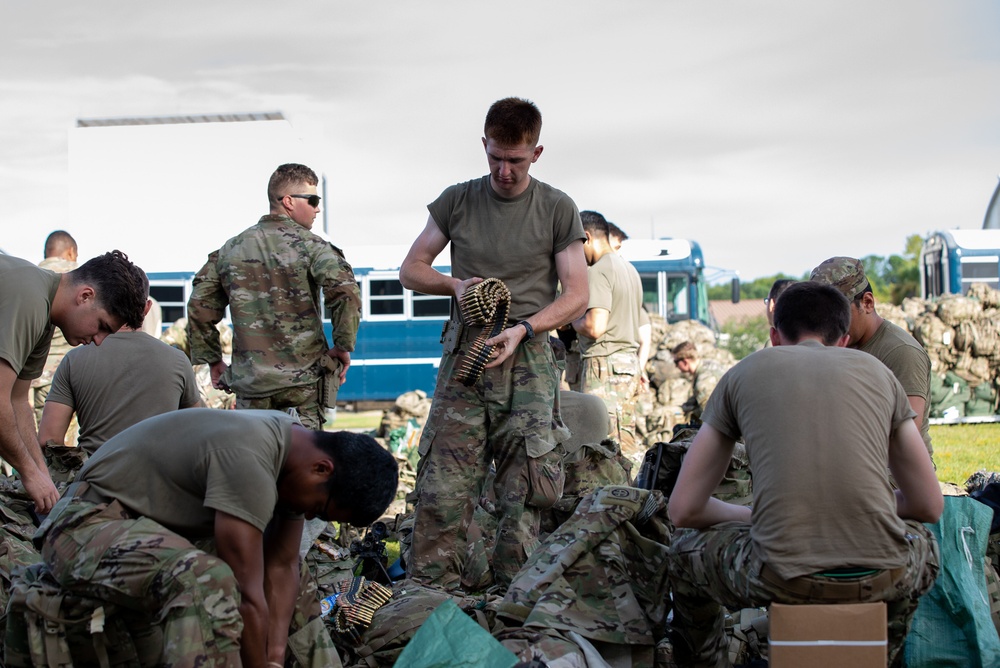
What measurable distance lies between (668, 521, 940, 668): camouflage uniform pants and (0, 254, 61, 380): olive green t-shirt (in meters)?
2.52

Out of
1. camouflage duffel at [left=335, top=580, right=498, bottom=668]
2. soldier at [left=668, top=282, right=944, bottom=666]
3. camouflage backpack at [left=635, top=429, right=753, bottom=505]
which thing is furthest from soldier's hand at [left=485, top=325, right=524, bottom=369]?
soldier at [left=668, top=282, right=944, bottom=666]

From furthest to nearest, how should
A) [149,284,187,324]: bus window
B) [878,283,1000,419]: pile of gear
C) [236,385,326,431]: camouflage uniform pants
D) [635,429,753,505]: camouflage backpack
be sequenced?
[149,284,187,324]: bus window → [878,283,1000,419]: pile of gear → [236,385,326,431]: camouflage uniform pants → [635,429,753,505]: camouflage backpack

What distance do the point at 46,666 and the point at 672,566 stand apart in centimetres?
210

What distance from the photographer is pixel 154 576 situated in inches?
119

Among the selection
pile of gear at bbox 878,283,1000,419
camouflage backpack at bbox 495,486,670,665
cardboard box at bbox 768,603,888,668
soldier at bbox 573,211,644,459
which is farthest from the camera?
pile of gear at bbox 878,283,1000,419

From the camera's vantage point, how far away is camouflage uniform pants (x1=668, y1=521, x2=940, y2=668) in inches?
121

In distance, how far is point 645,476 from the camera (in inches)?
167

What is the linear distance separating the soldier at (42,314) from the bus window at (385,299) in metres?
14.4

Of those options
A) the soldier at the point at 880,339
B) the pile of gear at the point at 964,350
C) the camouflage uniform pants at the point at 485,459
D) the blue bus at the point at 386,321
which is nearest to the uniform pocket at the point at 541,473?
the camouflage uniform pants at the point at 485,459

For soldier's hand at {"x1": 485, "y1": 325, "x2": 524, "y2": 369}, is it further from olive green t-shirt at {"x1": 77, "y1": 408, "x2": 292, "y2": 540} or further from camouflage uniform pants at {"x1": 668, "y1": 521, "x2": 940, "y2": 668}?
olive green t-shirt at {"x1": 77, "y1": 408, "x2": 292, "y2": 540}

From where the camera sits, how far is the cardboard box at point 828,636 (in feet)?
9.89

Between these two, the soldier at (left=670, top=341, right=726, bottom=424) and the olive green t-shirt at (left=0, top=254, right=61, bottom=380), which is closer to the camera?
the olive green t-shirt at (left=0, top=254, right=61, bottom=380)

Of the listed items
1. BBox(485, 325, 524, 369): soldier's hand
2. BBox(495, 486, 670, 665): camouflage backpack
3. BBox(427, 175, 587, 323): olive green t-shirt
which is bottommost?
BBox(495, 486, 670, 665): camouflage backpack

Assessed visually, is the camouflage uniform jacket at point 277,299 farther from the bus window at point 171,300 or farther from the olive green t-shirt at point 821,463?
the bus window at point 171,300
